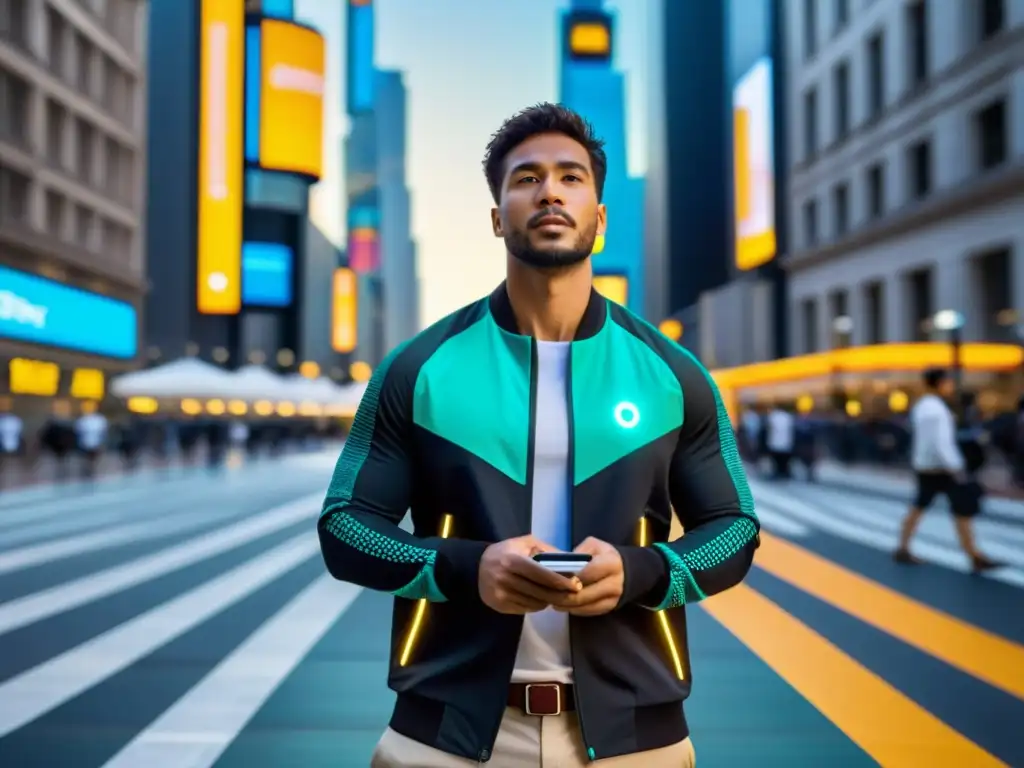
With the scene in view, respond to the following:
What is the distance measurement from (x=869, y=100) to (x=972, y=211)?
11.3 m

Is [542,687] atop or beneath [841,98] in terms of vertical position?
beneath

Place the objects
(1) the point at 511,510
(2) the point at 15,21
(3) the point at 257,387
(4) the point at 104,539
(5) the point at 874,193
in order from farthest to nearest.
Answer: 1. (5) the point at 874,193
2. (3) the point at 257,387
3. (2) the point at 15,21
4. (4) the point at 104,539
5. (1) the point at 511,510

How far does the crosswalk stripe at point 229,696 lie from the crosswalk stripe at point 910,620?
159 inches

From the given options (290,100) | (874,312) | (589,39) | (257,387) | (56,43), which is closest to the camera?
(290,100)

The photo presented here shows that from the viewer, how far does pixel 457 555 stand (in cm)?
177

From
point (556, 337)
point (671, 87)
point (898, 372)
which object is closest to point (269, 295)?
point (898, 372)

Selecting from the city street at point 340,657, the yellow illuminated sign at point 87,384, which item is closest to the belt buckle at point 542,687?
the city street at point 340,657

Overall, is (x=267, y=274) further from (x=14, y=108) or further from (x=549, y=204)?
(x=549, y=204)

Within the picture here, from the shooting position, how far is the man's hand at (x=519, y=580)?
5.15 ft

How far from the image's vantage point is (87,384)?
3991 cm

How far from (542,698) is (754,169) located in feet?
184

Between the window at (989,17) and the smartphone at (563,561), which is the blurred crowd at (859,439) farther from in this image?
the smartphone at (563,561)

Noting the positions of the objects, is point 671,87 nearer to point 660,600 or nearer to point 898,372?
point 898,372

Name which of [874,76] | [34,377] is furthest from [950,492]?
[874,76]
